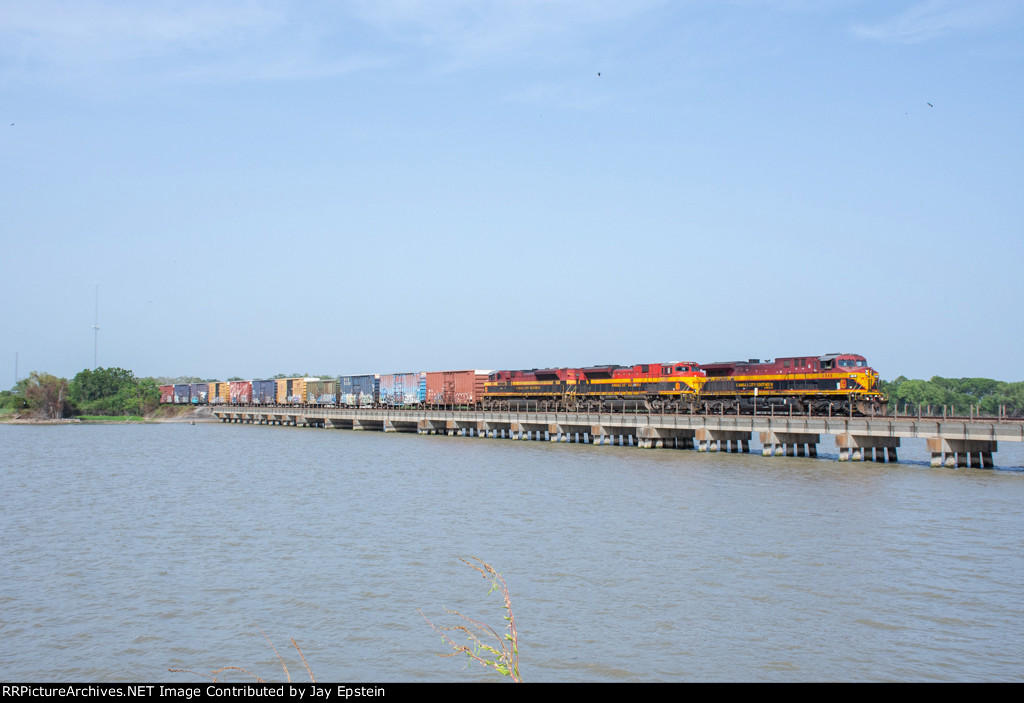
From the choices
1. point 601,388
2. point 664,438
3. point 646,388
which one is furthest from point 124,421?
point 664,438

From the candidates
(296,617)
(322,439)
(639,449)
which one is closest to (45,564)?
(296,617)

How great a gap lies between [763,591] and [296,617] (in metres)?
9.88

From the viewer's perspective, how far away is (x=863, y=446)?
43125mm

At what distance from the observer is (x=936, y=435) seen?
38.3 m

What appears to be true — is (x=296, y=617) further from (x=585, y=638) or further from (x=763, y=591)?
(x=763, y=591)

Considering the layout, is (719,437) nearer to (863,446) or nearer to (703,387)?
(703,387)

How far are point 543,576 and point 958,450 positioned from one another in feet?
96.0

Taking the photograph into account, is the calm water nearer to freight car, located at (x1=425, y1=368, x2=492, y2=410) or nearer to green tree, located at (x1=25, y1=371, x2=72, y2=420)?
freight car, located at (x1=425, y1=368, x2=492, y2=410)

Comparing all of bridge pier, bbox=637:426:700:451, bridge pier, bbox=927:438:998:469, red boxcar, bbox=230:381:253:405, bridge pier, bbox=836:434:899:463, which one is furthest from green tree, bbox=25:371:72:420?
bridge pier, bbox=927:438:998:469

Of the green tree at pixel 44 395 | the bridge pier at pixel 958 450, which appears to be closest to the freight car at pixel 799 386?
the bridge pier at pixel 958 450

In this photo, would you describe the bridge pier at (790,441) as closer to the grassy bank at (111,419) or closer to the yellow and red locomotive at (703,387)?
the yellow and red locomotive at (703,387)

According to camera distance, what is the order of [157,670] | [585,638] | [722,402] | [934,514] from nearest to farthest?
[157,670] < [585,638] < [934,514] < [722,402]

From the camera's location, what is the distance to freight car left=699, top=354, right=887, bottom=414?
48.4 meters
